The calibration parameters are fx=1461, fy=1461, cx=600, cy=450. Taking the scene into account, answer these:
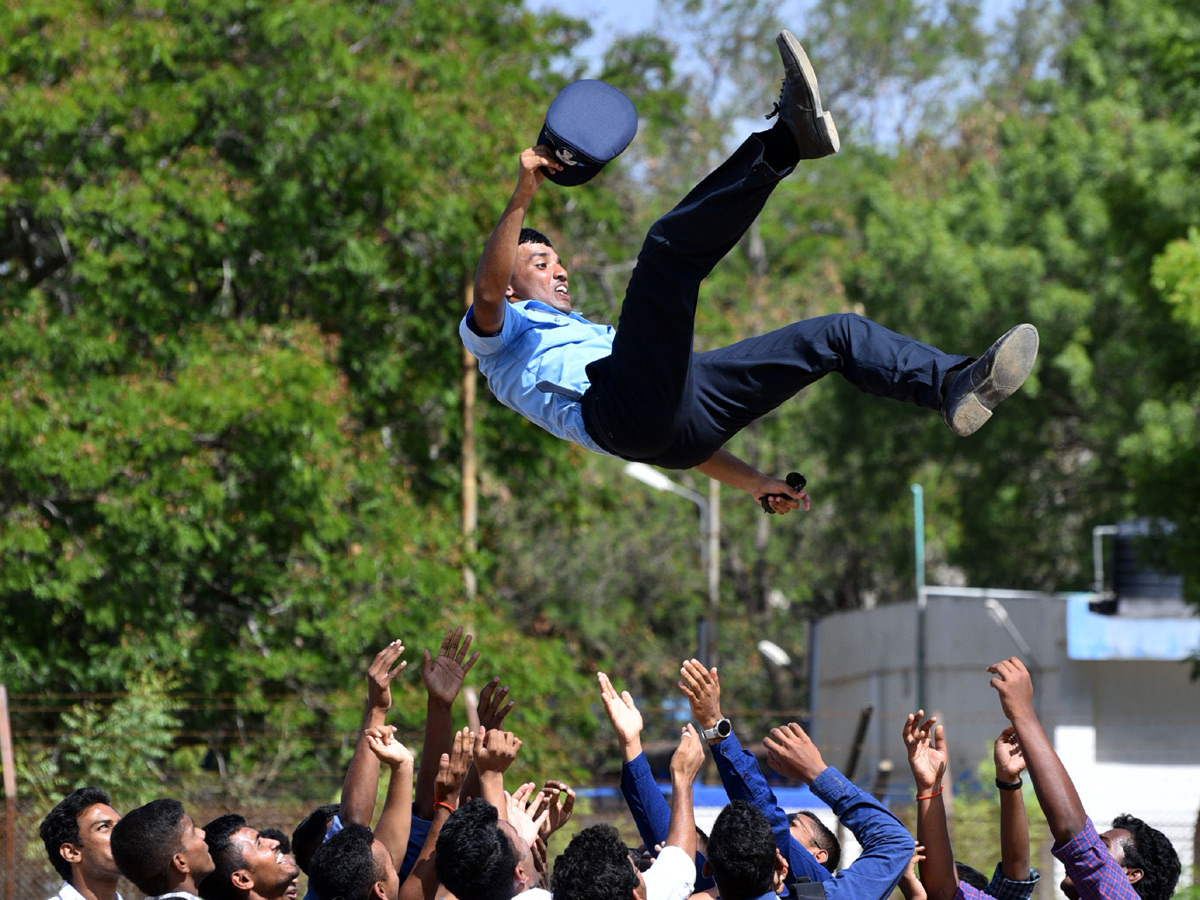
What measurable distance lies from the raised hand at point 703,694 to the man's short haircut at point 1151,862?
1.25m

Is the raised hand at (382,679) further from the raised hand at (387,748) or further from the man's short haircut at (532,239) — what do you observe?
the man's short haircut at (532,239)

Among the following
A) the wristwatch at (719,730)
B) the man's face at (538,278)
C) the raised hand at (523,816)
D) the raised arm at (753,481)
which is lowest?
the raised hand at (523,816)

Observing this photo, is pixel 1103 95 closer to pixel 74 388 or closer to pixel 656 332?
pixel 74 388

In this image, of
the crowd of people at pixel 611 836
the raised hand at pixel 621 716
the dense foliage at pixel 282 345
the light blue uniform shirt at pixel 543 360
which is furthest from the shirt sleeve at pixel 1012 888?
the dense foliage at pixel 282 345

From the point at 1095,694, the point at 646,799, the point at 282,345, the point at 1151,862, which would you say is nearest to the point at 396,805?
the point at 646,799

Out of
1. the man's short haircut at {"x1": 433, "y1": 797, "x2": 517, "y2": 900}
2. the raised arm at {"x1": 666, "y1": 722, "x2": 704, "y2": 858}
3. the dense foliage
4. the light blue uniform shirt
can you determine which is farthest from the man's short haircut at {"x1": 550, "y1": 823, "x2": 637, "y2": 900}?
the dense foliage

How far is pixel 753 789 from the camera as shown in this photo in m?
4.27

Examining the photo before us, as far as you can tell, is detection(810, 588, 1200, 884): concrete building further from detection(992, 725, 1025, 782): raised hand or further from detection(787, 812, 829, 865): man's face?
detection(992, 725, 1025, 782): raised hand

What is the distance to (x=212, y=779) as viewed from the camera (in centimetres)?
1223

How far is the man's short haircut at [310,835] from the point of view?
15.5 ft

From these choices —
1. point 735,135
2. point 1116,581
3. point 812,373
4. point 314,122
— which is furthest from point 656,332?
point 735,135

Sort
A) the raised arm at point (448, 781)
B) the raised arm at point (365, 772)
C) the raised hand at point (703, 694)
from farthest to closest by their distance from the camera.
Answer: the raised arm at point (365, 772) < the raised hand at point (703, 694) < the raised arm at point (448, 781)

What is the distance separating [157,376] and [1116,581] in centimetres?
1058

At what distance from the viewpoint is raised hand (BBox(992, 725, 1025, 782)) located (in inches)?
170
